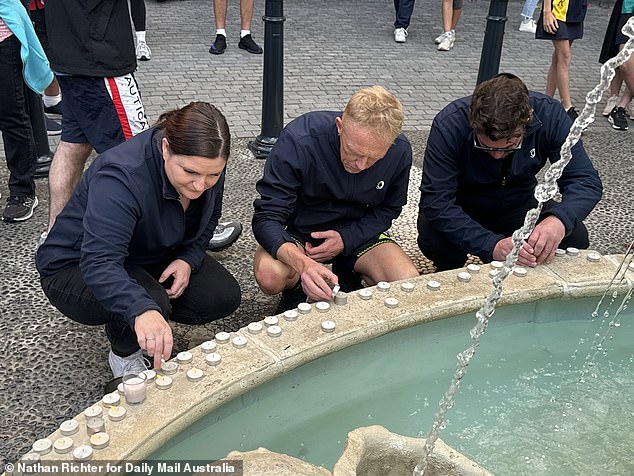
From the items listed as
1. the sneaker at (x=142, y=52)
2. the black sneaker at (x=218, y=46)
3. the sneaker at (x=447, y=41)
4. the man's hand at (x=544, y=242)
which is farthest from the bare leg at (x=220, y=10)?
the man's hand at (x=544, y=242)

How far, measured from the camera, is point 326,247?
3355 mm

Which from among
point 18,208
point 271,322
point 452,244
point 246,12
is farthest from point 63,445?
point 246,12

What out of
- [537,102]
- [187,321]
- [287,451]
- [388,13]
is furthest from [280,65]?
[388,13]

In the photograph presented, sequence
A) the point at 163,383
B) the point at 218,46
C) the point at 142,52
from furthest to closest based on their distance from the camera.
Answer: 1. the point at 218,46
2. the point at 142,52
3. the point at 163,383

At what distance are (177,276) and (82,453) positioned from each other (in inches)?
43.3

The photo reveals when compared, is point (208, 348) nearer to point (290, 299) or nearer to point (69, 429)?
point (69, 429)

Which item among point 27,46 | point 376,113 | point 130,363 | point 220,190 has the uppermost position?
point 376,113

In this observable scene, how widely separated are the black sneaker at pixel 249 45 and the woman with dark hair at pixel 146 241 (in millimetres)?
5313

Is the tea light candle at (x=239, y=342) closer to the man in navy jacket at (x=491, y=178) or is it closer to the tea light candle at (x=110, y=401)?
the tea light candle at (x=110, y=401)

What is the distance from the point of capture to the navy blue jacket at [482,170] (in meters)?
3.47

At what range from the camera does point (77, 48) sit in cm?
379

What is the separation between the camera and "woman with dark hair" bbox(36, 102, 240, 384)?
2564mm

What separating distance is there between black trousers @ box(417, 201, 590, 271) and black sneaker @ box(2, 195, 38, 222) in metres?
2.18

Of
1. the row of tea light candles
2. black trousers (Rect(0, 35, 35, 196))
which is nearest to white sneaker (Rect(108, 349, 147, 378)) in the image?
the row of tea light candles
